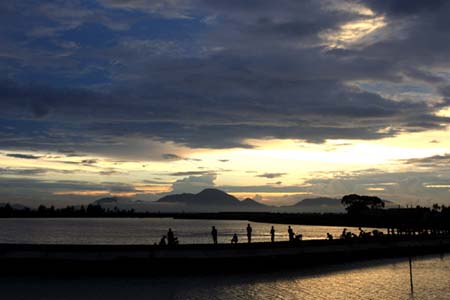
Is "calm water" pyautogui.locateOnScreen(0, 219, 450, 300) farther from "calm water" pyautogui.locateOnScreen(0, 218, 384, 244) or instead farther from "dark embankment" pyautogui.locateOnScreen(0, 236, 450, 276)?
"calm water" pyautogui.locateOnScreen(0, 218, 384, 244)

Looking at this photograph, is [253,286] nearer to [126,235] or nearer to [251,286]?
[251,286]

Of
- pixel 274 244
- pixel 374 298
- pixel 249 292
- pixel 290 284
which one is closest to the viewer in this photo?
pixel 374 298

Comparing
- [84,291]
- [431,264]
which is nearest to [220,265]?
[84,291]

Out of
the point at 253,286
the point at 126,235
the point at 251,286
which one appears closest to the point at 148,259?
the point at 251,286

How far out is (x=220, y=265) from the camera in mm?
35969

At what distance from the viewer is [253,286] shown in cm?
3039

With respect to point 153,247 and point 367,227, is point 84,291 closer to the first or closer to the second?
point 153,247

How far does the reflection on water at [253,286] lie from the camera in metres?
27.4

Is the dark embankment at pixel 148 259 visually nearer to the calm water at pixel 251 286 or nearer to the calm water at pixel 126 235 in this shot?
the calm water at pixel 251 286

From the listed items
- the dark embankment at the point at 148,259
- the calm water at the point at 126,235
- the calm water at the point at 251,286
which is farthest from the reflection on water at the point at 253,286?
the calm water at the point at 126,235

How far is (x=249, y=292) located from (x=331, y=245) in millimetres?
17848

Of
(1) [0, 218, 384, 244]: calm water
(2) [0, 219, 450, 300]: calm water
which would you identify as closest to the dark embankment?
(2) [0, 219, 450, 300]: calm water

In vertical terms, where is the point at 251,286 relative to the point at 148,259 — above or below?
below

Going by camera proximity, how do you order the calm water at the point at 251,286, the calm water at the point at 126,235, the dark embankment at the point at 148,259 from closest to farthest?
the calm water at the point at 251,286 < the dark embankment at the point at 148,259 < the calm water at the point at 126,235
